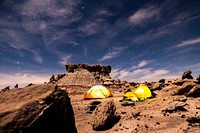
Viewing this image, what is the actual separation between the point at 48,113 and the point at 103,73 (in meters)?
109

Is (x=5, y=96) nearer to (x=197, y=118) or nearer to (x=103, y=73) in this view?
(x=197, y=118)

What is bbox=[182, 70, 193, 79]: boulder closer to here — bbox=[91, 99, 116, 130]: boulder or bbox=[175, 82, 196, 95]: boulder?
bbox=[175, 82, 196, 95]: boulder

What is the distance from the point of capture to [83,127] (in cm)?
1069

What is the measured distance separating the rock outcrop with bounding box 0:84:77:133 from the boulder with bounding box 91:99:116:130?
98.5 inches

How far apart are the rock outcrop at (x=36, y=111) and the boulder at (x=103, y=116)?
2502mm

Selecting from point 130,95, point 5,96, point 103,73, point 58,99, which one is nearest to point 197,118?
point 58,99

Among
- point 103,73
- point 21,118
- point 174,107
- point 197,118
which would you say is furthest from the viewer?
point 103,73

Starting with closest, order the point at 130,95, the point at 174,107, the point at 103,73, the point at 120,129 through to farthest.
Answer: the point at 120,129 → the point at 174,107 → the point at 130,95 → the point at 103,73

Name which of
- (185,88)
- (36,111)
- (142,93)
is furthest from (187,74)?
(36,111)

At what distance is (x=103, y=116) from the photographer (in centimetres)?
996

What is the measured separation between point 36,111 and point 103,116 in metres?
4.99

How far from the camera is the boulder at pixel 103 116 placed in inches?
380

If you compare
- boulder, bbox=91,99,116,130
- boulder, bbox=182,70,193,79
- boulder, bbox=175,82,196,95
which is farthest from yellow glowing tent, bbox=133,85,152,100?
boulder, bbox=182,70,193,79

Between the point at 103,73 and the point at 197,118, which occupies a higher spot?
the point at 103,73
